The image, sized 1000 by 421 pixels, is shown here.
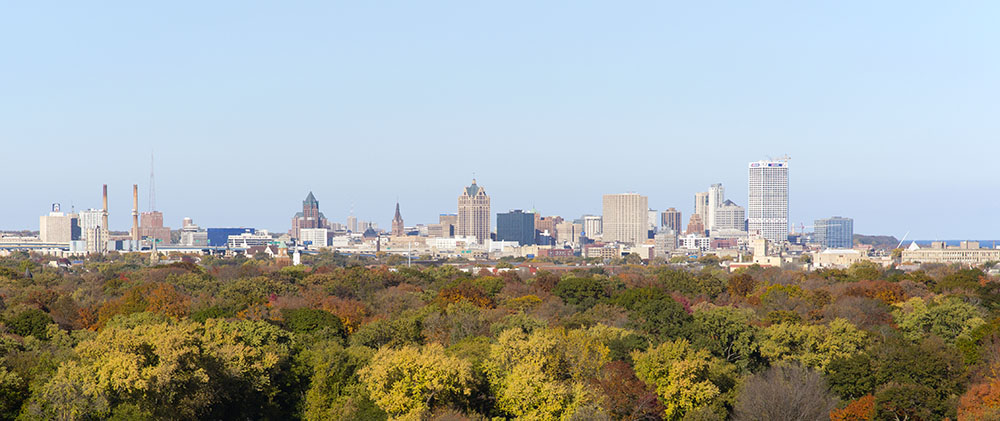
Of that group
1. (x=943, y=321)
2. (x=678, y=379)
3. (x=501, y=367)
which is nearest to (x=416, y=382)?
(x=501, y=367)

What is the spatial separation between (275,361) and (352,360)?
112 inches

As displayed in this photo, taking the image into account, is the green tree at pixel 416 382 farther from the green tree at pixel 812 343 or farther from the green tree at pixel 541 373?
the green tree at pixel 812 343

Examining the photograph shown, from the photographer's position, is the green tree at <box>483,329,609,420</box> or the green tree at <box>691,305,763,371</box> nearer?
the green tree at <box>483,329,609,420</box>

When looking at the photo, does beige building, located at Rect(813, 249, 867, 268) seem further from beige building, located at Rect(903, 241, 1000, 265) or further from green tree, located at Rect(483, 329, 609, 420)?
green tree, located at Rect(483, 329, 609, 420)

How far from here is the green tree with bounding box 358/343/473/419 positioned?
35.3m

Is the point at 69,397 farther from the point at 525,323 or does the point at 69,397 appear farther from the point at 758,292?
the point at 758,292

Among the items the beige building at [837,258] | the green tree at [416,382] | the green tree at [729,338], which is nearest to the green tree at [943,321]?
the green tree at [729,338]

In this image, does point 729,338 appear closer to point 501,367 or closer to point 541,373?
point 501,367

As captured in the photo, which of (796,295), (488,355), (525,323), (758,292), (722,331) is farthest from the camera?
(758,292)

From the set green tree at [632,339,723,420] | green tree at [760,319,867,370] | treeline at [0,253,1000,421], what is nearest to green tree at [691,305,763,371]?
treeline at [0,253,1000,421]

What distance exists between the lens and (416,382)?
3569 centimetres

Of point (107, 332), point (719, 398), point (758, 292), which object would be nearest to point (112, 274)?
point (758, 292)

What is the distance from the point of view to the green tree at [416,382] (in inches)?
1390

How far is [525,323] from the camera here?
51250 millimetres
